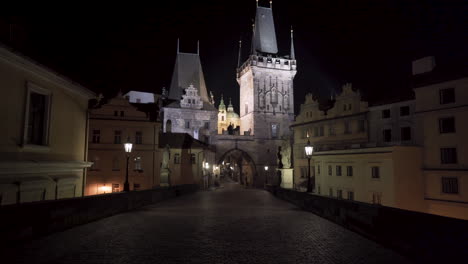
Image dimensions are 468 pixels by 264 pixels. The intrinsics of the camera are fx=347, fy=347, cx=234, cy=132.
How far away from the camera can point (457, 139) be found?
27406 millimetres

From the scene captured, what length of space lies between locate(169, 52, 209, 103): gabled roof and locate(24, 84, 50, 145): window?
50527 millimetres

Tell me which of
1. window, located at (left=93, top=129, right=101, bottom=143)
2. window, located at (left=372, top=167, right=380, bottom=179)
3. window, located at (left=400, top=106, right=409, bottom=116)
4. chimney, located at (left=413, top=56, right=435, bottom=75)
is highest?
chimney, located at (left=413, top=56, right=435, bottom=75)

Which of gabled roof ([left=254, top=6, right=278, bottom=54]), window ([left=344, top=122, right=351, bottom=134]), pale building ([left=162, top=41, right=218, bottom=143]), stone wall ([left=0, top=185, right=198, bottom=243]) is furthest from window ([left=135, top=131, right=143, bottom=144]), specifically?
gabled roof ([left=254, top=6, right=278, bottom=54])

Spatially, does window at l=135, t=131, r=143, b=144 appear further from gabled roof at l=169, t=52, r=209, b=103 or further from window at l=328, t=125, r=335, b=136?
gabled roof at l=169, t=52, r=209, b=103

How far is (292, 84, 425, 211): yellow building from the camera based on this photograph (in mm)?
29109

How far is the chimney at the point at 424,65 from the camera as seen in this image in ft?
109

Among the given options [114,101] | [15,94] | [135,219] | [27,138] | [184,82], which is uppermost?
[184,82]

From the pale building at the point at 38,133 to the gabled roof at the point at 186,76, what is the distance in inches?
1913

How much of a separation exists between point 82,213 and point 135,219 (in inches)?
85.8

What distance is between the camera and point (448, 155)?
1109 inches

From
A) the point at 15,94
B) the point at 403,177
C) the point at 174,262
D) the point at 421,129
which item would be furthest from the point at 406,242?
the point at 421,129

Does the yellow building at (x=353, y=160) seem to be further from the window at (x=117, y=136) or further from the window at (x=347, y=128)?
the window at (x=117, y=136)

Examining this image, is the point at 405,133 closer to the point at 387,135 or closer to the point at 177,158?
the point at 387,135

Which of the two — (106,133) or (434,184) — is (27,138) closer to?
(106,133)
